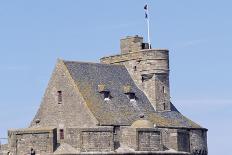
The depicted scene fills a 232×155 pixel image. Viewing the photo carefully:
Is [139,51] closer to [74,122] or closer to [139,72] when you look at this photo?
[139,72]

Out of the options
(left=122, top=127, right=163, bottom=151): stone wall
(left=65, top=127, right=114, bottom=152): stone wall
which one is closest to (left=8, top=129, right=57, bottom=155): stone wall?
(left=65, top=127, right=114, bottom=152): stone wall

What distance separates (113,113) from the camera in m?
87.1

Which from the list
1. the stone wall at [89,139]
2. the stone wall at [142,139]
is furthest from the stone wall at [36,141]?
the stone wall at [142,139]

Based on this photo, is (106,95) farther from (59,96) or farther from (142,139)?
(142,139)

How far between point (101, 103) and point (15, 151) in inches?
324

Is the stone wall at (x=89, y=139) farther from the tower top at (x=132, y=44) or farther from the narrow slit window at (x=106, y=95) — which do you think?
the tower top at (x=132, y=44)

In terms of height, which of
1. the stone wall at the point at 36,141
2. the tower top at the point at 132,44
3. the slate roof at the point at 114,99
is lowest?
the stone wall at the point at 36,141

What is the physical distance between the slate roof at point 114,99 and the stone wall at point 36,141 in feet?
15.0

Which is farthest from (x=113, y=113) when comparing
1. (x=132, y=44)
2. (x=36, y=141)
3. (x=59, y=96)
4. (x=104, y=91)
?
(x=132, y=44)

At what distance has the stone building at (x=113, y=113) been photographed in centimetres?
8206

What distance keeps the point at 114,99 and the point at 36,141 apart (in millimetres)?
9117

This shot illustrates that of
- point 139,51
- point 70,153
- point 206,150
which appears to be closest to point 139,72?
point 139,51

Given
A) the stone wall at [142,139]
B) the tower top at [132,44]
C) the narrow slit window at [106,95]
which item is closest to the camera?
the stone wall at [142,139]

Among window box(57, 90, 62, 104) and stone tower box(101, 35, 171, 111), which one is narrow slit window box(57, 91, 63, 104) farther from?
stone tower box(101, 35, 171, 111)
